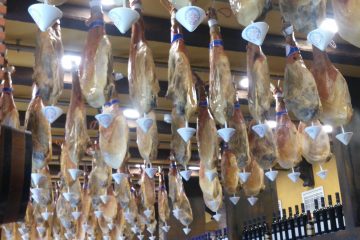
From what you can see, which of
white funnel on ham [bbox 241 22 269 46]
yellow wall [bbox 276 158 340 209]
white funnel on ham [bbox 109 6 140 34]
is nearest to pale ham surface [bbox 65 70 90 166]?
white funnel on ham [bbox 109 6 140 34]

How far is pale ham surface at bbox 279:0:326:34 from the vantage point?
2.01 metres

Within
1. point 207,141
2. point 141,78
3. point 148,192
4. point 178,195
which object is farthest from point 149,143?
point 148,192

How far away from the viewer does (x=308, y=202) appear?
884cm

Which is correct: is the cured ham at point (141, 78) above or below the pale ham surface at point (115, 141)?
above

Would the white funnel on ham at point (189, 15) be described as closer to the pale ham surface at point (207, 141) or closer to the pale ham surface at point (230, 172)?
the pale ham surface at point (207, 141)

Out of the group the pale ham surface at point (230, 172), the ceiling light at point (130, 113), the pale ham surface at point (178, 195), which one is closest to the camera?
the pale ham surface at point (230, 172)

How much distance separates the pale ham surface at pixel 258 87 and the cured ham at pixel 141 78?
556mm

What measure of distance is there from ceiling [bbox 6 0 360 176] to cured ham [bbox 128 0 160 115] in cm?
99

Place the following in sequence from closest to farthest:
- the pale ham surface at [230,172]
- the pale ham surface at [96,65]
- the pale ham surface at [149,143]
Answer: the pale ham surface at [96,65] < the pale ham surface at [149,143] < the pale ham surface at [230,172]

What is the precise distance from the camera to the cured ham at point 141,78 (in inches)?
99.0

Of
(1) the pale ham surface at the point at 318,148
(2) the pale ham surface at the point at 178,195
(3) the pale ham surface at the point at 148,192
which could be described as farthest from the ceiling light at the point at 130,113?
(1) the pale ham surface at the point at 318,148

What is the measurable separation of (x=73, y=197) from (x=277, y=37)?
7.58 feet

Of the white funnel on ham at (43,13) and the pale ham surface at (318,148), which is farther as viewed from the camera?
the pale ham surface at (318,148)

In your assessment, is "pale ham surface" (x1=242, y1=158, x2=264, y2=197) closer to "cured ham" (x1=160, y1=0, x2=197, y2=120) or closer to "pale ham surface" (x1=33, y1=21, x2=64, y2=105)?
"cured ham" (x1=160, y1=0, x2=197, y2=120)
